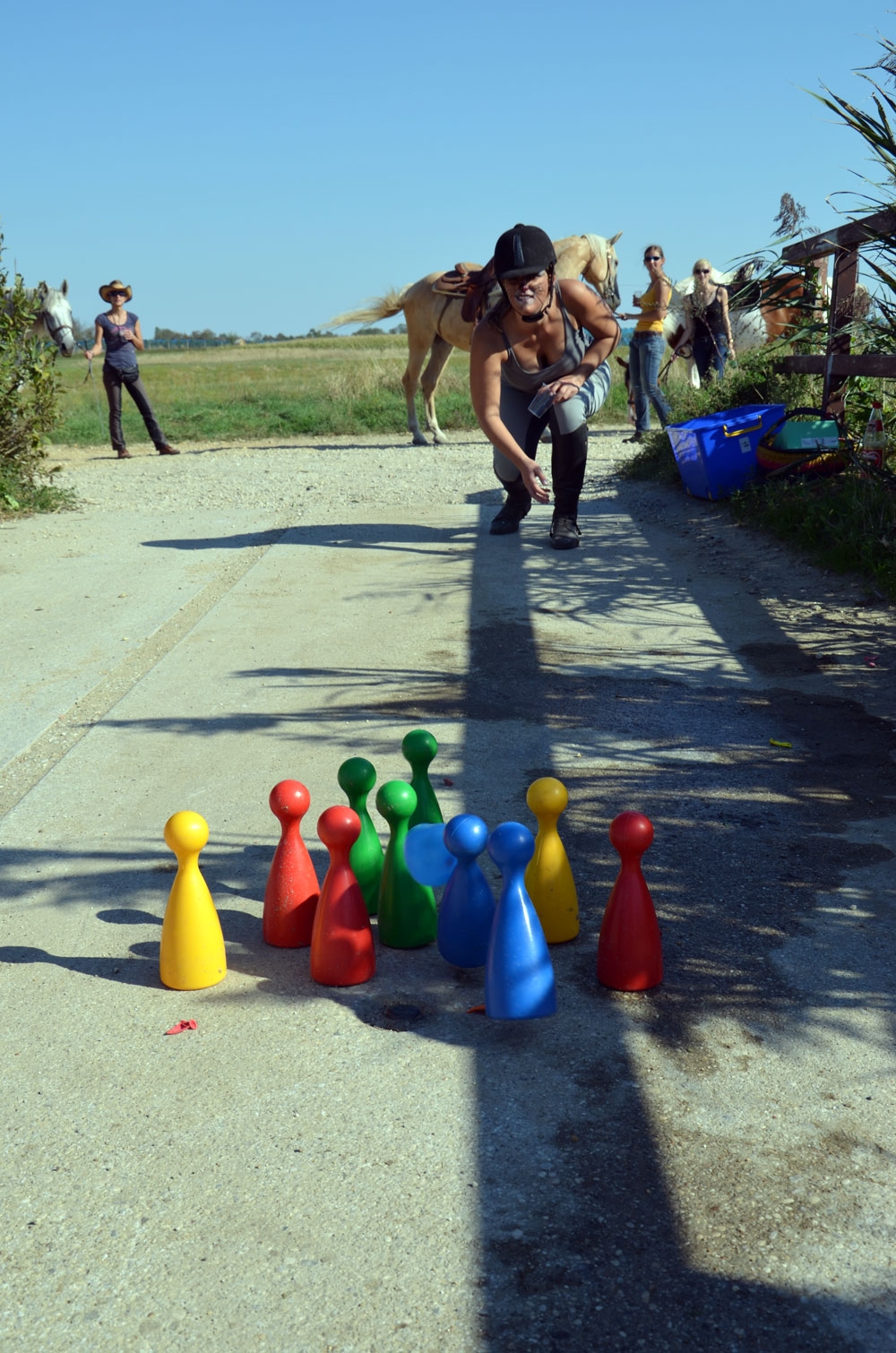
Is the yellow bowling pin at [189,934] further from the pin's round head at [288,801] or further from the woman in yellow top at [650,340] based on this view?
the woman in yellow top at [650,340]

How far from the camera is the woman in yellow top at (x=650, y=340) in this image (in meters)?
11.9

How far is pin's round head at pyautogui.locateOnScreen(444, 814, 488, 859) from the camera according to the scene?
266cm

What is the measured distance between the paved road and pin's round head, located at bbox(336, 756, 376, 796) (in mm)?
389

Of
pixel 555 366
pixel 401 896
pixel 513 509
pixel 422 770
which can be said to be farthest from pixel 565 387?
pixel 401 896

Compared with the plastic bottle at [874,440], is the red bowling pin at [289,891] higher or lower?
lower

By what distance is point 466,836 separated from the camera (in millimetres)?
2656

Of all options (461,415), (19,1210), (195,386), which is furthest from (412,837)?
(195,386)

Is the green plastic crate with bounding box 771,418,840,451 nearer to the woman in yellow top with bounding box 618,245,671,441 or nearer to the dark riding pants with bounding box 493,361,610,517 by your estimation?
the dark riding pants with bounding box 493,361,610,517

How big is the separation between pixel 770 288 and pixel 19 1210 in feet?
22.8

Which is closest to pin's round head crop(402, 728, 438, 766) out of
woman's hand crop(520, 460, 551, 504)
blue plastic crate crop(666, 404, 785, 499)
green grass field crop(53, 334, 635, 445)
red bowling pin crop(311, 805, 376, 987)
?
red bowling pin crop(311, 805, 376, 987)

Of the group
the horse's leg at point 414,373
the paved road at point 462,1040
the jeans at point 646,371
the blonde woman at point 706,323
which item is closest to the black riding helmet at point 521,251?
the paved road at point 462,1040

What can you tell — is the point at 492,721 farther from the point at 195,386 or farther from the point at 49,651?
the point at 195,386

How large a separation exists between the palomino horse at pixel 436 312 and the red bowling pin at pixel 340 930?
26.0 feet

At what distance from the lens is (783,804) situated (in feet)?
11.5
